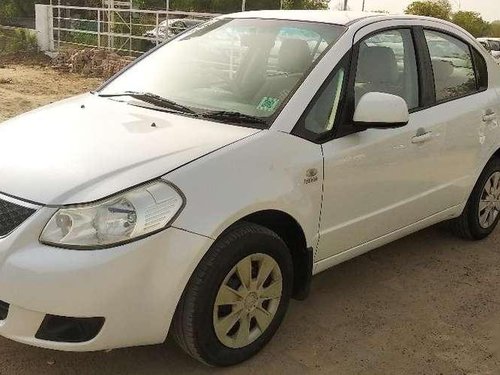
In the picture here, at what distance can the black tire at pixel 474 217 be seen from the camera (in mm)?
4539

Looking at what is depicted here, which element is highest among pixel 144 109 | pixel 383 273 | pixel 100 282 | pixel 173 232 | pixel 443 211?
pixel 144 109

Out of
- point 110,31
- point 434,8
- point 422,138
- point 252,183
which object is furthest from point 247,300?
point 434,8

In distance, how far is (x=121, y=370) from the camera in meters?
2.88

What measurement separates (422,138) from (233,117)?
4.11 ft

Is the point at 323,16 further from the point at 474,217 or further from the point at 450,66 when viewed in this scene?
the point at 474,217

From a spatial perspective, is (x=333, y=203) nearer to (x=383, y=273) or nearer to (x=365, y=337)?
(x=365, y=337)

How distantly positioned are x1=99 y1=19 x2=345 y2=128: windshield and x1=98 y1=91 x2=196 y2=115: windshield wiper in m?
0.03

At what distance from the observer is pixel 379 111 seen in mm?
3162

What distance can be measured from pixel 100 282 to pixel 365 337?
1531 mm

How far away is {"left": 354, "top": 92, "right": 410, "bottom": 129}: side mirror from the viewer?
10.4ft

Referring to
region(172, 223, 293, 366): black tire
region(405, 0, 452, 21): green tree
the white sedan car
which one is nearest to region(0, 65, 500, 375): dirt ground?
region(172, 223, 293, 366): black tire

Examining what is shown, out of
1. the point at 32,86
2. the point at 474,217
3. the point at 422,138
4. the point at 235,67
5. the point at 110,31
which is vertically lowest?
the point at 32,86

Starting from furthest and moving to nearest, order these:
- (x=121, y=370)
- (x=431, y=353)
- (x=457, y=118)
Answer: (x=457, y=118) < (x=431, y=353) < (x=121, y=370)

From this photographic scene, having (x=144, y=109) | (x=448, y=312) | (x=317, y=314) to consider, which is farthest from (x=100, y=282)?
(x=448, y=312)
